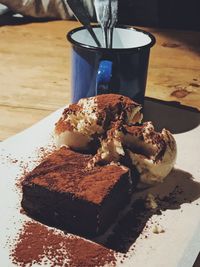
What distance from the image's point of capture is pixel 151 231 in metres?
0.71

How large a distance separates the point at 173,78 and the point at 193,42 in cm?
28

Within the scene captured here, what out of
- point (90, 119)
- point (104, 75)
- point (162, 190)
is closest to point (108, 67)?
point (104, 75)

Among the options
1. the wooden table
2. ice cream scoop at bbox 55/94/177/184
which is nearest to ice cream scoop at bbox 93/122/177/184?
ice cream scoop at bbox 55/94/177/184

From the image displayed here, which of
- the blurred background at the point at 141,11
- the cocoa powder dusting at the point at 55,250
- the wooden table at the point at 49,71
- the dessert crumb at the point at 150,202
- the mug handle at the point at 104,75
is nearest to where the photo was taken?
the cocoa powder dusting at the point at 55,250

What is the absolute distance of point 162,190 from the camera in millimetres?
817

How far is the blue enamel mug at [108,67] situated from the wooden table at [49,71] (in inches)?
4.6

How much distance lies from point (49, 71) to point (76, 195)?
0.63 m

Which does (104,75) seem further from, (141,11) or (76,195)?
(141,11)

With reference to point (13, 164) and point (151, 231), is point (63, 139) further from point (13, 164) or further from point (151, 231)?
point (151, 231)

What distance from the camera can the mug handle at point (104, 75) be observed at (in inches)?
37.3

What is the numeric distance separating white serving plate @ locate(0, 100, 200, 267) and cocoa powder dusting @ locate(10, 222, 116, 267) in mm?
14

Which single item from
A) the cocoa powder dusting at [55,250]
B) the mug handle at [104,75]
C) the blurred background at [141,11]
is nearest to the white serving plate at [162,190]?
the cocoa powder dusting at [55,250]

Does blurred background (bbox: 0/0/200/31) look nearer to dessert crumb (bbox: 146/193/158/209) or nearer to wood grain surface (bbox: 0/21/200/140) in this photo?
wood grain surface (bbox: 0/21/200/140)

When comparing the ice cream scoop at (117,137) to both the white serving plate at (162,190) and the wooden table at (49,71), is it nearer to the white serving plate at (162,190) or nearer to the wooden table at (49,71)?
the white serving plate at (162,190)
